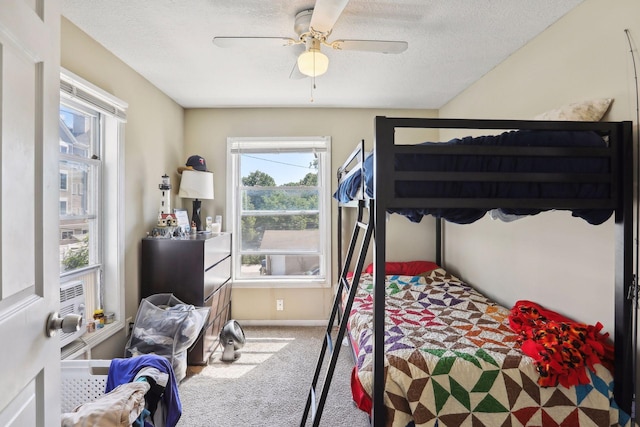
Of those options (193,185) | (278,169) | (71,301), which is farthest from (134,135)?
(278,169)

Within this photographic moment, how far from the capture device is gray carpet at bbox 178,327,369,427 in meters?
2.03

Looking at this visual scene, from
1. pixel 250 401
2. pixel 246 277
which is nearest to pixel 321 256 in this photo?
pixel 246 277

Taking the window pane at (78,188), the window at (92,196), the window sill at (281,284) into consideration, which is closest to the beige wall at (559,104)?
the window sill at (281,284)

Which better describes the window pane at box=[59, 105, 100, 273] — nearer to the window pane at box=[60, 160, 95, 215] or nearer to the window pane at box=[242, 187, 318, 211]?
the window pane at box=[60, 160, 95, 215]

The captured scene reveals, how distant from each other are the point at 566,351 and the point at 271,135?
9.98 ft

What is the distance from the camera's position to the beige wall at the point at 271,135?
3512 millimetres

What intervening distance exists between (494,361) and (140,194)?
8.95 ft

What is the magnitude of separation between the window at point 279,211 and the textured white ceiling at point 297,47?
0.67 metres

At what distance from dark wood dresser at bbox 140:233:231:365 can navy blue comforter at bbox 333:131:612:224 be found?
1.84m

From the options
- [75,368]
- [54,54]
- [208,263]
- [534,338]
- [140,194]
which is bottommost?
[75,368]

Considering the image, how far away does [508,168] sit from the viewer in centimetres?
130

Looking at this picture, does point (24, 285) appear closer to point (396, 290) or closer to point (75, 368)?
point (75, 368)

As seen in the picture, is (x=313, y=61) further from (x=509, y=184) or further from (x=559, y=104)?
(x=559, y=104)

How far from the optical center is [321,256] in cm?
360
